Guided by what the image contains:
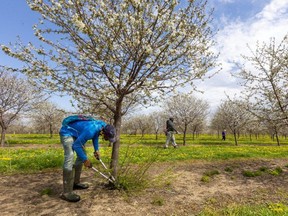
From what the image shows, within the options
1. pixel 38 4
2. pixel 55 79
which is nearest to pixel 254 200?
pixel 55 79

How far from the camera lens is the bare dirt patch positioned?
479 centimetres

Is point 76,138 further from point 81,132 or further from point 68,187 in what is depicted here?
point 68,187

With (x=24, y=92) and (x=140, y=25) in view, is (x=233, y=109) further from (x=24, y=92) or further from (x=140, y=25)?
(x=140, y=25)

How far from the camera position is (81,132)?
5316 millimetres

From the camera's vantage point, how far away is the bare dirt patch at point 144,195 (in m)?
4.79

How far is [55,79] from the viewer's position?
18.0 feet

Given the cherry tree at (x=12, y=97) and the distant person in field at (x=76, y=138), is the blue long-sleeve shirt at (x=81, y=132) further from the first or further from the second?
the cherry tree at (x=12, y=97)

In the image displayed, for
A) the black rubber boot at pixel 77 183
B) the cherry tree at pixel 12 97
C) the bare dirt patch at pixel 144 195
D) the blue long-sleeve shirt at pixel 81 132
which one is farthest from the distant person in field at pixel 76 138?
the cherry tree at pixel 12 97

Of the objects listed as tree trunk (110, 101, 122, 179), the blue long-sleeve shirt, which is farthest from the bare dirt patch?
the blue long-sleeve shirt

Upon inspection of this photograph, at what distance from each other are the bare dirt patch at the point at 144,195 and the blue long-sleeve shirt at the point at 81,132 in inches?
42.4

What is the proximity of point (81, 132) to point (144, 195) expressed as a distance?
2.12m

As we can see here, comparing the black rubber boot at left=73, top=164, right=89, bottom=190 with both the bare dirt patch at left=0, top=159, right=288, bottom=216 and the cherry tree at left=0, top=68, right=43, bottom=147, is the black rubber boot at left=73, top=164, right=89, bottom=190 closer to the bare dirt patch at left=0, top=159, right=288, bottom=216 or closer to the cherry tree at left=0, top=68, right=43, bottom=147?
the bare dirt patch at left=0, top=159, right=288, bottom=216

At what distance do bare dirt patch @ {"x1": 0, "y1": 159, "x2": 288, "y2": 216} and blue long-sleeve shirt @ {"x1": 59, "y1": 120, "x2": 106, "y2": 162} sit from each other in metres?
1.08

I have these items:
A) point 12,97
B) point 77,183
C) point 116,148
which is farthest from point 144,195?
point 12,97
